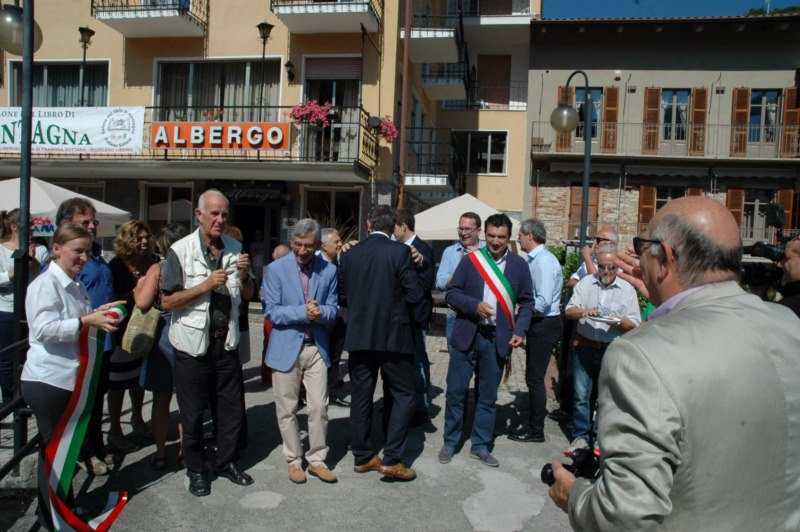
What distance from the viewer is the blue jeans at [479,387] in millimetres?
4887

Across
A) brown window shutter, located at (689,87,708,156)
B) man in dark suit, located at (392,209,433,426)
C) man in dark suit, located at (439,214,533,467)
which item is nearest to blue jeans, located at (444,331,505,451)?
man in dark suit, located at (439,214,533,467)

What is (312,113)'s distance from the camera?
13.6 meters

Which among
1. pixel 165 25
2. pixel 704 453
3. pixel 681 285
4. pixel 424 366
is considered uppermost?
pixel 165 25

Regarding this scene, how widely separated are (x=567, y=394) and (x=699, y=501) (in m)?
4.91

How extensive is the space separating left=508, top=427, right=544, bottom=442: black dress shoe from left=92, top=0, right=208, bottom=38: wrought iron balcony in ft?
43.0

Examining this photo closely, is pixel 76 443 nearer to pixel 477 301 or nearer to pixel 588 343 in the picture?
pixel 477 301

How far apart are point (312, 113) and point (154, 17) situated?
4677mm

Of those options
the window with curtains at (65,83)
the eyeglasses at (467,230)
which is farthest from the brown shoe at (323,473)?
the window with curtains at (65,83)

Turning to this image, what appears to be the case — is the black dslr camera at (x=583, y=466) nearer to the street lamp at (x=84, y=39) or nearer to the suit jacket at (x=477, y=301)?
the suit jacket at (x=477, y=301)

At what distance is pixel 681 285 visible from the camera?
170 centimetres

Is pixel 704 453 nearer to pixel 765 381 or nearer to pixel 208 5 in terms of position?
pixel 765 381

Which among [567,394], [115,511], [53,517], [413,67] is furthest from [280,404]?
[413,67]

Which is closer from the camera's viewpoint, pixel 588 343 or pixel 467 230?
pixel 588 343

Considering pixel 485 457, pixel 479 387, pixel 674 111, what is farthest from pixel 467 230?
pixel 674 111
